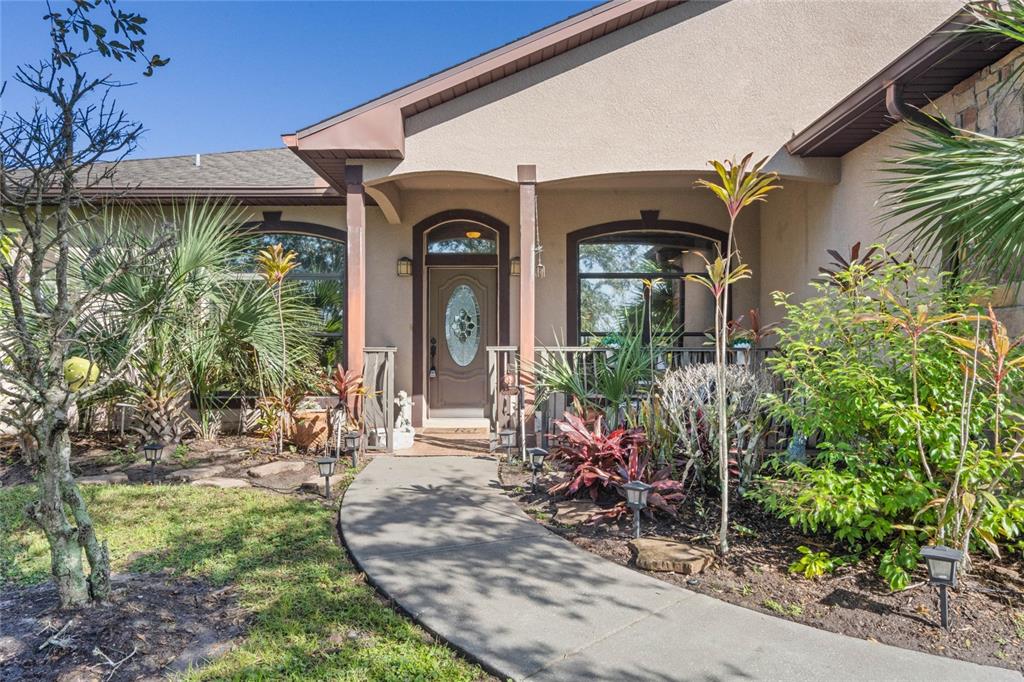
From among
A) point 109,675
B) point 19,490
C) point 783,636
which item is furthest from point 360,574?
point 19,490

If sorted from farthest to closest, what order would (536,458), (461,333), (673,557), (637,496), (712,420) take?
(461,333) → (536,458) → (712,420) → (637,496) → (673,557)

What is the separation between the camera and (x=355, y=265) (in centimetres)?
659

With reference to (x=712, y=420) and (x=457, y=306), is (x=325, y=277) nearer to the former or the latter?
(x=457, y=306)

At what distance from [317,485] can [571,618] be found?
127 inches

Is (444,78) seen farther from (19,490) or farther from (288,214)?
(19,490)

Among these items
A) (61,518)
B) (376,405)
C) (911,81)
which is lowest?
(61,518)

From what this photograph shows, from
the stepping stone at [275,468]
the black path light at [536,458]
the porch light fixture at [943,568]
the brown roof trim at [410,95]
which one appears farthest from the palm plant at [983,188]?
the stepping stone at [275,468]

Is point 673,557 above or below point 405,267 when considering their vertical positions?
below

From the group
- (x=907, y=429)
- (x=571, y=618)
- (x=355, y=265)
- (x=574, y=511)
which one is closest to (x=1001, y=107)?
(x=907, y=429)

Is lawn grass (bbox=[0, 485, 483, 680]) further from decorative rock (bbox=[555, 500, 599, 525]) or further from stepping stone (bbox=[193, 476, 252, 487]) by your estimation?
decorative rock (bbox=[555, 500, 599, 525])

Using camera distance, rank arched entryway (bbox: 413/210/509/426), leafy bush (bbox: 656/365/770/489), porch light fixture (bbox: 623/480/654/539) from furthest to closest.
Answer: arched entryway (bbox: 413/210/509/426) → leafy bush (bbox: 656/365/770/489) → porch light fixture (bbox: 623/480/654/539)

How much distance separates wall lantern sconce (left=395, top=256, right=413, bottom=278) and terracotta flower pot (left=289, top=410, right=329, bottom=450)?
2595 mm

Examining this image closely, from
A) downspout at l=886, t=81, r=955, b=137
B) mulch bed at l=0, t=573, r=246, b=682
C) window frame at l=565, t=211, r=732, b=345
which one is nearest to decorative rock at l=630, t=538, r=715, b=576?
mulch bed at l=0, t=573, r=246, b=682

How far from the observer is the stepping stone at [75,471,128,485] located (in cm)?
553
